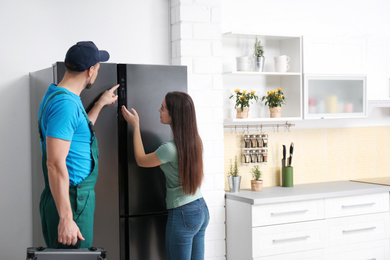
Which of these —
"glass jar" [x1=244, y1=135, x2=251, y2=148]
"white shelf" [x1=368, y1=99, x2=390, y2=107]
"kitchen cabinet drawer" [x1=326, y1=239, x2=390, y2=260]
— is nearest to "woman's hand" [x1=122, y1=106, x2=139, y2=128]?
"glass jar" [x1=244, y1=135, x2=251, y2=148]

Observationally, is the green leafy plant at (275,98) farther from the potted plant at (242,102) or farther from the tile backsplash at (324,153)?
the tile backsplash at (324,153)

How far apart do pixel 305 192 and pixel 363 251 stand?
70 cm

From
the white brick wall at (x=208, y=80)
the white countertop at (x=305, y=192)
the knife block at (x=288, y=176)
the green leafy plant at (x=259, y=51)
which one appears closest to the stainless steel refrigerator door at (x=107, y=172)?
the white brick wall at (x=208, y=80)

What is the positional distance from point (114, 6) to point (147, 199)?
4.65 ft

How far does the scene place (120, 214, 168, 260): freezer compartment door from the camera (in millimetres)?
2906

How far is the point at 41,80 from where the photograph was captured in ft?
Answer: 10.1

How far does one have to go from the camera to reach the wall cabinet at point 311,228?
3.52 m

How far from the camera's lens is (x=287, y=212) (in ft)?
11.8

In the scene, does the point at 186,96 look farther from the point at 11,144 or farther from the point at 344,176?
the point at 344,176

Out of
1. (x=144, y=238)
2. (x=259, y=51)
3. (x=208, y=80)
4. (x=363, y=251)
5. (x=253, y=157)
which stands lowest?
(x=363, y=251)

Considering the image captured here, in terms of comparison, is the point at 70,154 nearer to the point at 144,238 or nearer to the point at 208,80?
the point at 144,238

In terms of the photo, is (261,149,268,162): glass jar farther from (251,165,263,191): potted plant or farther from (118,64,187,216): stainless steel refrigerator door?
(118,64,187,216): stainless steel refrigerator door

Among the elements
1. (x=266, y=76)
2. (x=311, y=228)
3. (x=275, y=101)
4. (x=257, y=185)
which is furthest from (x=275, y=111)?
(x=311, y=228)

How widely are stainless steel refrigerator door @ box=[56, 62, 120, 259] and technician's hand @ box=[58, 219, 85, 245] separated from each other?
62 cm
